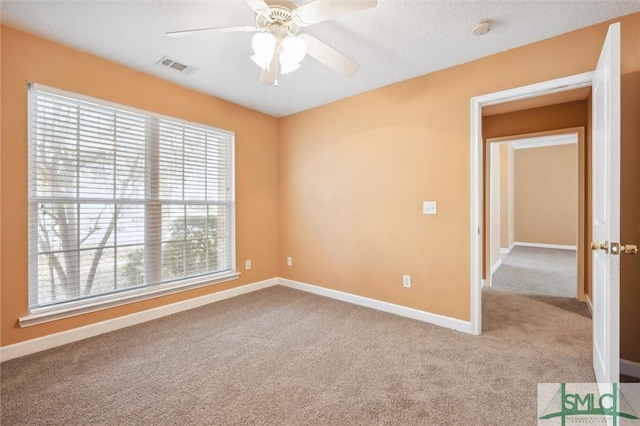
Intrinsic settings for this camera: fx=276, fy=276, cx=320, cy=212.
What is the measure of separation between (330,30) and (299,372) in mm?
2478

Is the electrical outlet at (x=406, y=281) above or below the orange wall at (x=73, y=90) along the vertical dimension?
below

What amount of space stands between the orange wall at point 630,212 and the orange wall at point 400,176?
0.23 m

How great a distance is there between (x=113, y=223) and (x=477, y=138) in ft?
11.2

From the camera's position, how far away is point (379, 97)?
3066mm

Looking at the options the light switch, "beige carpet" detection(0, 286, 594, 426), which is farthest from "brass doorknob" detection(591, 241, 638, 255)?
the light switch

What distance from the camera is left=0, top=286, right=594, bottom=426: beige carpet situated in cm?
153

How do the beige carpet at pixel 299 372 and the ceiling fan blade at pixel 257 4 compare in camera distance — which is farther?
the beige carpet at pixel 299 372

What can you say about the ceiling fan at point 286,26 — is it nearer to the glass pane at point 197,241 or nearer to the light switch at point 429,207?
the light switch at point 429,207

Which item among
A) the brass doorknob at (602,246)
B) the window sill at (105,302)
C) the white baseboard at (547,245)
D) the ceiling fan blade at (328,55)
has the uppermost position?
the ceiling fan blade at (328,55)

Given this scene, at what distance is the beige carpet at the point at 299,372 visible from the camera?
1.53 metres

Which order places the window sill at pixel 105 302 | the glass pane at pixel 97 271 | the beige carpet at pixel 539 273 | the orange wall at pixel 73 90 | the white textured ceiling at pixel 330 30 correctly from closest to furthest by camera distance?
1. the white textured ceiling at pixel 330 30
2. the orange wall at pixel 73 90
3. the window sill at pixel 105 302
4. the glass pane at pixel 97 271
5. the beige carpet at pixel 539 273

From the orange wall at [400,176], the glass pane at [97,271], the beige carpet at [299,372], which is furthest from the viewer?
the glass pane at [97,271]

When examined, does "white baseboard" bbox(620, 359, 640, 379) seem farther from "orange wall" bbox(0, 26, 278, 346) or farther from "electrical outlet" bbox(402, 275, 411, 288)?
"orange wall" bbox(0, 26, 278, 346)

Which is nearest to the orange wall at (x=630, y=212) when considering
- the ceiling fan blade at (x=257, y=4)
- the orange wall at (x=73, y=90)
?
the ceiling fan blade at (x=257, y=4)
